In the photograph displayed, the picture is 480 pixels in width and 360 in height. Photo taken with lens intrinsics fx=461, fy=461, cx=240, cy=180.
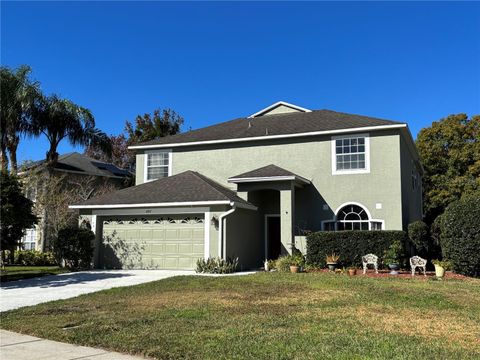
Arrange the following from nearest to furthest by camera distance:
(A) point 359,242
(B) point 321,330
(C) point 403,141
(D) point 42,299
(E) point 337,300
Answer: (B) point 321,330 → (E) point 337,300 → (D) point 42,299 → (A) point 359,242 → (C) point 403,141

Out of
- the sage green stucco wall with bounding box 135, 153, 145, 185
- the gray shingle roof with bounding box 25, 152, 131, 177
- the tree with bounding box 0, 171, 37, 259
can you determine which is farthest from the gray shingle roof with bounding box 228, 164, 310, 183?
the gray shingle roof with bounding box 25, 152, 131, 177

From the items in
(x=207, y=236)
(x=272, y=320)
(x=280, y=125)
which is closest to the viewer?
(x=272, y=320)

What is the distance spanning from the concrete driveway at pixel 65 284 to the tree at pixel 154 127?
22.2m

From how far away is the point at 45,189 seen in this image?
83.5 feet

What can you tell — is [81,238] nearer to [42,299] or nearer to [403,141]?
[42,299]

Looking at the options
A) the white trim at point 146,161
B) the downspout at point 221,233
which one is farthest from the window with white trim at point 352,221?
the white trim at point 146,161

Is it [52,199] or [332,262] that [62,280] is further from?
[52,199]

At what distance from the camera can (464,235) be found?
595 inches

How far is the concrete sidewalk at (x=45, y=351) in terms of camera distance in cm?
615

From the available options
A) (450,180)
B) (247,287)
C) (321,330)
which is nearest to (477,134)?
(450,180)

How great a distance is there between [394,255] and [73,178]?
2066 cm

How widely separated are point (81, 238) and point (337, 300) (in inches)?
482

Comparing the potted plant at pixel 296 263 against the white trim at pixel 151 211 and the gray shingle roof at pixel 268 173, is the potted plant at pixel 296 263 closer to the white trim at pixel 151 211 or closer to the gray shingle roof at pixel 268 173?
the gray shingle roof at pixel 268 173

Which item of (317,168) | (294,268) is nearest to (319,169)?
(317,168)
